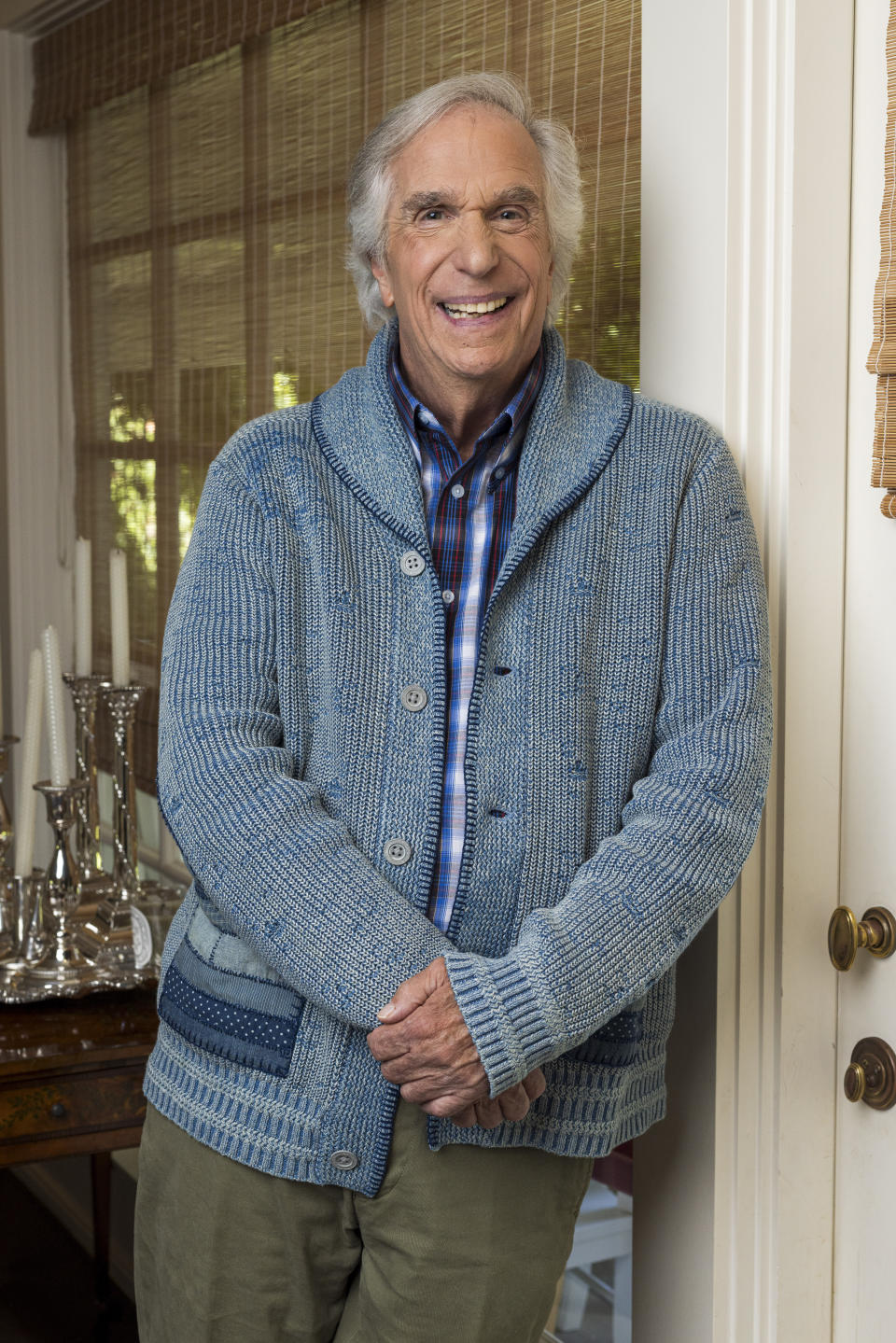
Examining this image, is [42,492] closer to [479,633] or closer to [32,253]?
[32,253]

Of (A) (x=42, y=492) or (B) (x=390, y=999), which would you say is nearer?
(B) (x=390, y=999)

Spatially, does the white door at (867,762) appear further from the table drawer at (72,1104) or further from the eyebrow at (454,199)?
the table drawer at (72,1104)

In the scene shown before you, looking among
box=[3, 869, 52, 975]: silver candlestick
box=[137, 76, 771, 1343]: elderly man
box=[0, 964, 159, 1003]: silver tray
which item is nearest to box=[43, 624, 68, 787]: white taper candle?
box=[3, 869, 52, 975]: silver candlestick

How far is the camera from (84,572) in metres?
2.07

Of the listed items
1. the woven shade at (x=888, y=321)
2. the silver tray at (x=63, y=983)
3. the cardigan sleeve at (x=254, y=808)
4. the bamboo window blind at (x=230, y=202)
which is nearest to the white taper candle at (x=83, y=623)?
the silver tray at (x=63, y=983)

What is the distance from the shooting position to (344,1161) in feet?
4.00

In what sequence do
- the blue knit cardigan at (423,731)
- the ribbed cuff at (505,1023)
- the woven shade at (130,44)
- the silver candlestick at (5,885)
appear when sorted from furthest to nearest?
the woven shade at (130,44) → the silver candlestick at (5,885) → the blue knit cardigan at (423,731) → the ribbed cuff at (505,1023)

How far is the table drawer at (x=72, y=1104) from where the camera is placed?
1.71 metres

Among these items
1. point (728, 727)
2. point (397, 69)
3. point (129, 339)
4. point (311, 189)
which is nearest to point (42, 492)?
point (129, 339)

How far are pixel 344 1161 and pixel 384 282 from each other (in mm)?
875

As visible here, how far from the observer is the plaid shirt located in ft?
4.13

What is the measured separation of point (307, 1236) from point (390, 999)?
1.08 ft

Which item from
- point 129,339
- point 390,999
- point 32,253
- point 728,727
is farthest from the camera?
point 32,253

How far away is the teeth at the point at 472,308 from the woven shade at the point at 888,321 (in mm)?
371
